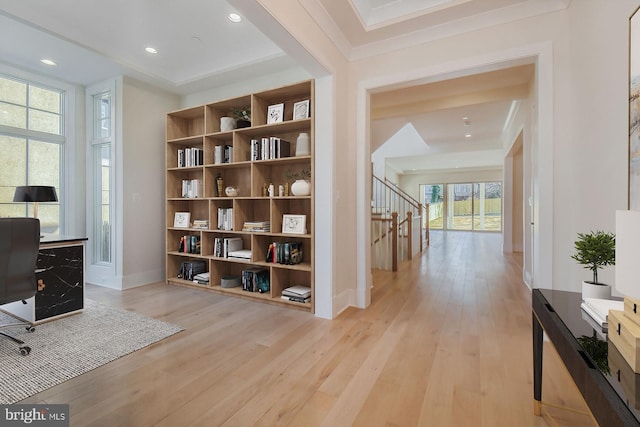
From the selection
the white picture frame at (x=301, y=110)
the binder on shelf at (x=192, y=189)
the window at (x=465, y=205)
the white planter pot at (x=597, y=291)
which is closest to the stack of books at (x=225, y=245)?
the binder on shelf at (x=192, y=189)

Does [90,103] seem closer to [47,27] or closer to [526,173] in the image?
[47,27]

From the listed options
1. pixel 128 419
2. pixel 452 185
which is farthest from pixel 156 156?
pixel 452 185

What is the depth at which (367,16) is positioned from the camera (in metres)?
2.60

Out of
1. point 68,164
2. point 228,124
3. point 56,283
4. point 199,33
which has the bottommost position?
point 56,283

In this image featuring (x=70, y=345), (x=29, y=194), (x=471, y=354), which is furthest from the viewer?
(x=29, y=194)

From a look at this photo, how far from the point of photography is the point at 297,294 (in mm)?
2930

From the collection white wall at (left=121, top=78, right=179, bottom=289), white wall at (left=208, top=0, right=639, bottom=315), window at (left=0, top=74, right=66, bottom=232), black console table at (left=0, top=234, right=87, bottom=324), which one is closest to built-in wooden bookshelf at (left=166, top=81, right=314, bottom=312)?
white wall at (left=121, top=78, right=179, bottom=289)

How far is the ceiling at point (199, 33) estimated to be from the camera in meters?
2.36

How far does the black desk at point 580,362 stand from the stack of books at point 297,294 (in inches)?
75.8

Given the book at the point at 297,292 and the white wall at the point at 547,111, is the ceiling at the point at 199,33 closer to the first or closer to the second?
the white wall at the point at 547,111

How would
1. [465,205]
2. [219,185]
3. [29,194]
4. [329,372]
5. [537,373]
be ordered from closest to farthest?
[537,373]
[329,372]
[29,194]
[219,185]
[465,205]

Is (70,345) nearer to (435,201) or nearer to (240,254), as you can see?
(240,254)

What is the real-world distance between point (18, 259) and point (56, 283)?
0.70 metres

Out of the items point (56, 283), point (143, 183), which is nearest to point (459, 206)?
point (143, 183)
